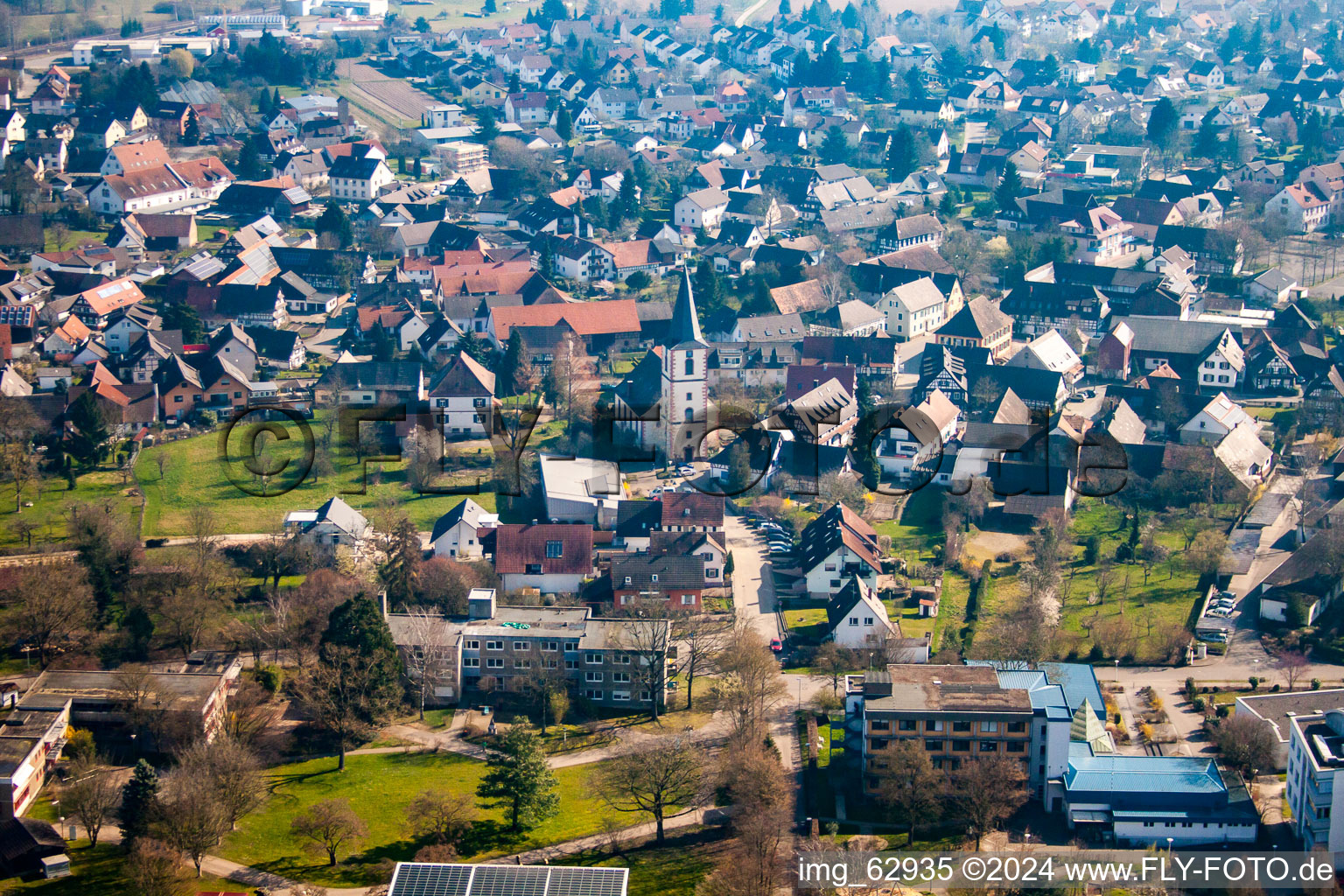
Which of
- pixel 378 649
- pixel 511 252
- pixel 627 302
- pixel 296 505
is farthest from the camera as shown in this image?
pixel 511 252

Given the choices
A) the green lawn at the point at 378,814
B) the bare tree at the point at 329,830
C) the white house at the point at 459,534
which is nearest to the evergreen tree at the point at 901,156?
the white house at the point at 459,534

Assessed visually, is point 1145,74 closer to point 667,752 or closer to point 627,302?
point 627,302

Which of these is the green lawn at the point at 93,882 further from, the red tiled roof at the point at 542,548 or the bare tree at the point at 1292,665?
the bare tree at the point at 1292,665

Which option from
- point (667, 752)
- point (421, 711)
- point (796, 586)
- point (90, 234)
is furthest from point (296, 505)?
point (90, 234)

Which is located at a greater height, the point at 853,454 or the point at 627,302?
the point at 627,302

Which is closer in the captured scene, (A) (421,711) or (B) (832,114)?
(A) (421,711)

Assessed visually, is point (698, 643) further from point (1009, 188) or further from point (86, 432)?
point (1009, 188)

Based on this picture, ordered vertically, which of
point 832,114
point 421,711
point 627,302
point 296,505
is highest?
point 832,114
